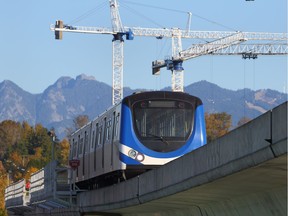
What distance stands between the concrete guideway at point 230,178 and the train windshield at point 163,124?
10.1 ft

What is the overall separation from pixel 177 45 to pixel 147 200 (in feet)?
456

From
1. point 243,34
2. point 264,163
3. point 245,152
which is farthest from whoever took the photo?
point 243,34

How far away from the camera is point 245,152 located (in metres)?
15.6

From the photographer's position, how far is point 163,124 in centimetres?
2933

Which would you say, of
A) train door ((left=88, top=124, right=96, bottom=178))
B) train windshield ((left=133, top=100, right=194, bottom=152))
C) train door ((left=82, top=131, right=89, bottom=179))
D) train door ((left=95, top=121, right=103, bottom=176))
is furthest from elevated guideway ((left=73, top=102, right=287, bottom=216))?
train door ((left=82, top=131, right=89, bottom=179))

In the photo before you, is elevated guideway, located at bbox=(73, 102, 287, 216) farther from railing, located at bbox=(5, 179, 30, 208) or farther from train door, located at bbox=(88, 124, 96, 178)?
railing, located at bbox=(5, 179, 30, 208)

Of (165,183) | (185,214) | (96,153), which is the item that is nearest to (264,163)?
(165,183)

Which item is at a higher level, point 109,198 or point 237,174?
point 109,198

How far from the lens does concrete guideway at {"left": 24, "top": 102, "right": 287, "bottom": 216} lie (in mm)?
14500

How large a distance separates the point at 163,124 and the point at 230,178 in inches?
499

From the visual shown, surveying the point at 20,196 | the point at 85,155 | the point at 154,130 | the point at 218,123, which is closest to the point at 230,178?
the point at 154,130

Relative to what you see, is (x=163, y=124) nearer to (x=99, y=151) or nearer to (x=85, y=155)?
(x=99, y=151)

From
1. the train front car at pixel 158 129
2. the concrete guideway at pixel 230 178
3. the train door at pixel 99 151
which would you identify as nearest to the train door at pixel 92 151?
the train door at pixel 99 151

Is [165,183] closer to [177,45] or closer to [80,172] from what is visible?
[80,172]
